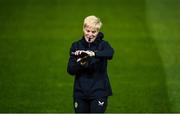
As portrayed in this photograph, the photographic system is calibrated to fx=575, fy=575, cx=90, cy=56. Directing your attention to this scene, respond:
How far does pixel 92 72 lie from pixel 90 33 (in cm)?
52

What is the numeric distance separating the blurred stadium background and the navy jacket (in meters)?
2.48

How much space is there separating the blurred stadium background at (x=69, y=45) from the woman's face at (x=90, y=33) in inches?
109

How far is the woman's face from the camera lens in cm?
721

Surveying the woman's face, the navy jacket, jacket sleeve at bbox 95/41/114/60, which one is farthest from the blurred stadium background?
the woman's face

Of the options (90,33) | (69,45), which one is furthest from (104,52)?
(69,45)

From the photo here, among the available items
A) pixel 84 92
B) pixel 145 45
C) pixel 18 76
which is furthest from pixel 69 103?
pixel 145 45

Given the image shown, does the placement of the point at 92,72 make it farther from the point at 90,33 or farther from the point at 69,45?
the point at 69,45

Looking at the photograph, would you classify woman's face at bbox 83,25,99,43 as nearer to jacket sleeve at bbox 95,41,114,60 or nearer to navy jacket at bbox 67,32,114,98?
navy jacket at bbox 67,32,114,98

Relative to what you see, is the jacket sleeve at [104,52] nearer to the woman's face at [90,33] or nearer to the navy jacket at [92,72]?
the navy jacket at [92,72]

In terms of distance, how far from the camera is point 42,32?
1421cm

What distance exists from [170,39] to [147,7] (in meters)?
2.72

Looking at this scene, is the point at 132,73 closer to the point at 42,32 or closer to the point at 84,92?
the point at 42,32

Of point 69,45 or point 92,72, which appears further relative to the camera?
point 69,45

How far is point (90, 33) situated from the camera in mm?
7250
